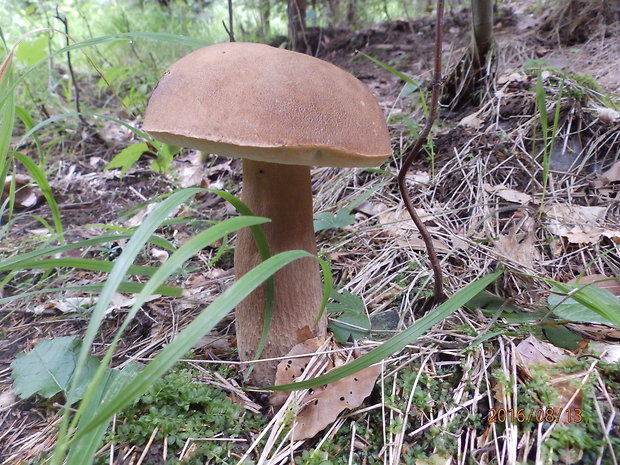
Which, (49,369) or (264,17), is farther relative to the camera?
(264,17)

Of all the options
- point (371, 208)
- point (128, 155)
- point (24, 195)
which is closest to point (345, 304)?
point (371, 208)

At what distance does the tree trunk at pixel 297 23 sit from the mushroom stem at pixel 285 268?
3.18 meters

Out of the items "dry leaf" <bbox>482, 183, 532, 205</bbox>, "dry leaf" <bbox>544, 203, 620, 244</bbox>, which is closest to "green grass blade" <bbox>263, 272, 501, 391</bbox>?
"dry leaf" <bbox>544, 203, 620, 244</bbox>

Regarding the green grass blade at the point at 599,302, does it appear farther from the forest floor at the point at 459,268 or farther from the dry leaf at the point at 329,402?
the dry leaf at the point at 329,402

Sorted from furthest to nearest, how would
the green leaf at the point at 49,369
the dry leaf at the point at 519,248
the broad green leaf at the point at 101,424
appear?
the dry leaf at the point at 519,248 → the green leaf at the point at 49,369 → the broad green leaf at the point at 101,424

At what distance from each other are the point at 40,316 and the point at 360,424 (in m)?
1.30

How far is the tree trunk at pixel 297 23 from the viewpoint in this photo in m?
3.78

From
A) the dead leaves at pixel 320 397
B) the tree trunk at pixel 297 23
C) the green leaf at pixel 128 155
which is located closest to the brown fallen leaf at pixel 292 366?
the dead leaves at pixel 320 397

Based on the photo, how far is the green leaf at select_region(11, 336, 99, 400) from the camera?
1.07 meters

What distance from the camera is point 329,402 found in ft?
3.42

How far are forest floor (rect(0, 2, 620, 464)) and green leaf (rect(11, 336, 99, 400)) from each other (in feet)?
0.25

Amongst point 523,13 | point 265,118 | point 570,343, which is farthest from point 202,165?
point 523,13

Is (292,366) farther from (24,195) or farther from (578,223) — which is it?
(24,195)
